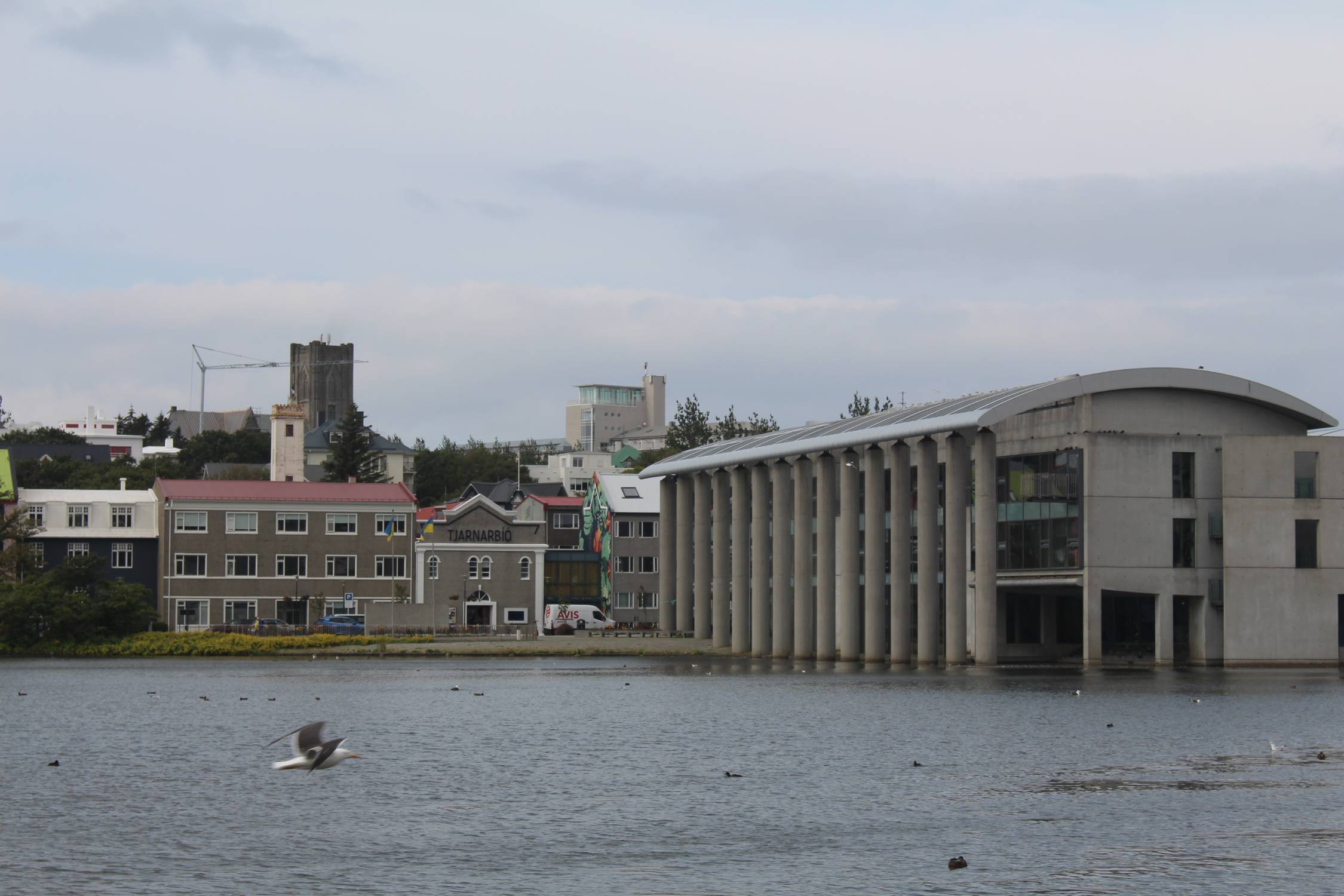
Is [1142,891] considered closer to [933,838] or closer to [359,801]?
[933,838]

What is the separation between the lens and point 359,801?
121 feet

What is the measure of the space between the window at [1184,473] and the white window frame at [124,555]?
7308 cm

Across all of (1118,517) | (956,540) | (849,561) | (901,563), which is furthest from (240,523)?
(1118,517)

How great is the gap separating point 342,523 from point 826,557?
4284cm

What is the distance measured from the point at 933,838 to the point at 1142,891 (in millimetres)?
5730

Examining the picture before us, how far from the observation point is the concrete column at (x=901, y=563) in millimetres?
88562

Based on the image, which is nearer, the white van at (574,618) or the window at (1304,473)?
the window at (1304,473)

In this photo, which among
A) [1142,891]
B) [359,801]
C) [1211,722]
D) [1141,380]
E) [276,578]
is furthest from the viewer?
[276,578]

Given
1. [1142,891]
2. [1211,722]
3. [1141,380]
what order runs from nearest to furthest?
[1142,891] → [1211,722] → [1141,380]

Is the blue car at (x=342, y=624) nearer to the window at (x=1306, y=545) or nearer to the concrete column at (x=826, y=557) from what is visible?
the concrete column at (x=826, y=557)

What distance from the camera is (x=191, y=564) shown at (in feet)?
390

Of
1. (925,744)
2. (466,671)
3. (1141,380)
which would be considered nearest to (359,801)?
(925,744)

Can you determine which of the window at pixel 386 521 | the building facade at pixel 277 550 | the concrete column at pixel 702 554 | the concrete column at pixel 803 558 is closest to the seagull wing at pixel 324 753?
the concrete column at pixel 803 558

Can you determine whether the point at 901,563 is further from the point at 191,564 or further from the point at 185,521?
the point at 185,521
